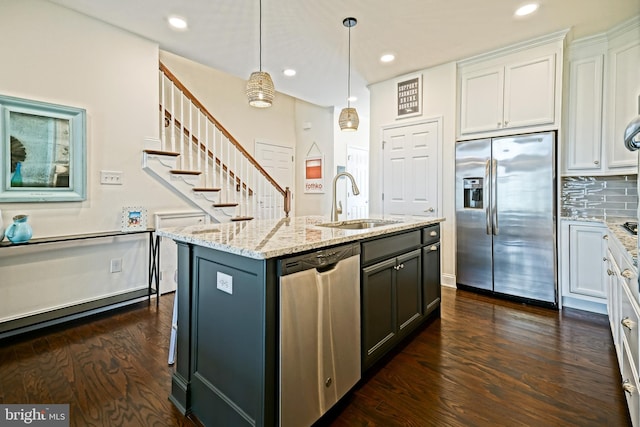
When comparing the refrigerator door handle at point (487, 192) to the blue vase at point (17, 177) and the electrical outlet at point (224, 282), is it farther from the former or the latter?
the blue vase at point (17, 177)

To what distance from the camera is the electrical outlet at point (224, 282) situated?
1.40 meters

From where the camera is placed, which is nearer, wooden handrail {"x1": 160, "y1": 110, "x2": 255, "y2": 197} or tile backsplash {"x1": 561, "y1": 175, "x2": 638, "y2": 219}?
tile backsplash {"x1": 561, "y1": 175, "x2": 638, "y2": 219}

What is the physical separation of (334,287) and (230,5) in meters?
2.56

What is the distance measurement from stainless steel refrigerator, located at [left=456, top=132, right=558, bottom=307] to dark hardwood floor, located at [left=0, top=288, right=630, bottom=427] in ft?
1.94

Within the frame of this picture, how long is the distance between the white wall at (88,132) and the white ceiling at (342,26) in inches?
9.7

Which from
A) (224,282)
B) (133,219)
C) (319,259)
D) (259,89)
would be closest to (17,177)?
(133,219)

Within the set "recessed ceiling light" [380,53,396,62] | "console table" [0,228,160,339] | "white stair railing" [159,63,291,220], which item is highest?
"recessed ceiling light" [380,53,396,62]

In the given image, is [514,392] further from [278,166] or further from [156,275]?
[278,166]

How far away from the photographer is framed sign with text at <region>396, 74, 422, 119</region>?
13.2ft

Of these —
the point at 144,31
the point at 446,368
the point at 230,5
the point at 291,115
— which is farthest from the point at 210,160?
the point at 446,368

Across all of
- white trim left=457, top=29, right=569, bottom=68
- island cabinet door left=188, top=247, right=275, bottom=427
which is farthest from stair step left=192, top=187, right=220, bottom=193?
white trim left=457, top=29, right=569, bottom=68

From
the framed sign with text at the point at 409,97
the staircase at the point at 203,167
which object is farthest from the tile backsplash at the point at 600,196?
the staircase at the point at 203,167

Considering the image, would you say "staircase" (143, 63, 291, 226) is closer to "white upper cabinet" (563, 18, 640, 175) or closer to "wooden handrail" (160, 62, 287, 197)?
"wooden handrail" (160, 62, 287, 197)

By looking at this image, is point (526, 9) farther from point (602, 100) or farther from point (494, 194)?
point (494, 194)
